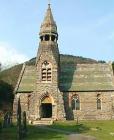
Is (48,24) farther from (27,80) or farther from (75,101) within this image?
(75,101)

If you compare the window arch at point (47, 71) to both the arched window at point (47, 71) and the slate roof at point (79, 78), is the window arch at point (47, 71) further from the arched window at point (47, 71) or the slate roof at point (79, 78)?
the slate roof at point (79, 78)

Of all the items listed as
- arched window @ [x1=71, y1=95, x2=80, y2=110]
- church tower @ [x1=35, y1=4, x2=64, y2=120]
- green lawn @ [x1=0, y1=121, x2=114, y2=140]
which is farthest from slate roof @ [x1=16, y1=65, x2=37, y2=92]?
green lawn @ [x1=0, y1=121, x2=114, y2=140]

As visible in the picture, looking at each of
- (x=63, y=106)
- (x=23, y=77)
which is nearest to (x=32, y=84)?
(x=23, y=77)

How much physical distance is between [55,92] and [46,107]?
3165mm

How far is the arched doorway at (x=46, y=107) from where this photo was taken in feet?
167

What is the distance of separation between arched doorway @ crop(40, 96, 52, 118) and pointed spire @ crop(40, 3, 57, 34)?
1030cm

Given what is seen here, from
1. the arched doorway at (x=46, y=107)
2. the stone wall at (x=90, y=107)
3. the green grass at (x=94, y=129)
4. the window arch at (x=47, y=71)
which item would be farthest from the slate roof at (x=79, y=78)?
the green grass at (x=94, y=129)

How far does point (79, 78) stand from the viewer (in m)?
55.0

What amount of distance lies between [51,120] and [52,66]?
8.20 meters

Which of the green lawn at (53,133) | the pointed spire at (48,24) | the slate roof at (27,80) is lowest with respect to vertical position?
the green lawn at (53,133)

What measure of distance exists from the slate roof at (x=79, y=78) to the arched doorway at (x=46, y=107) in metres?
2.62

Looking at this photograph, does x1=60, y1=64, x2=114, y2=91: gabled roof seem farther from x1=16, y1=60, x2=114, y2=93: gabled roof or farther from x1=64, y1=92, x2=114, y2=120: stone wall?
Result: x1=64, y1=92, x2=114, y2=120: stone wall

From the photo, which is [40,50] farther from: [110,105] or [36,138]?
[36,138]

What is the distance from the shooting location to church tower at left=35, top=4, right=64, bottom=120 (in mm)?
50312
